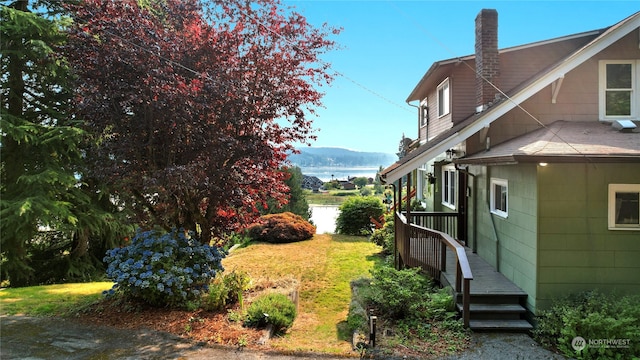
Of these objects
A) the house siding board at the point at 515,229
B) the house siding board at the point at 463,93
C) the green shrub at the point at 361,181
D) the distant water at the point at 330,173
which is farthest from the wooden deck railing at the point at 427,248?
the green shrub at the point at 361,181

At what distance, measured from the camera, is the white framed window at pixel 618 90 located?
28.3 ft

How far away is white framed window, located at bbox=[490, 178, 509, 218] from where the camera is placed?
8180mm

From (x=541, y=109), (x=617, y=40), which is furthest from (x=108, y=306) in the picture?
(x=617, y=40)

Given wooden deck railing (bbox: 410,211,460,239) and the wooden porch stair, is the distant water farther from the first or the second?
the wooden porch stair

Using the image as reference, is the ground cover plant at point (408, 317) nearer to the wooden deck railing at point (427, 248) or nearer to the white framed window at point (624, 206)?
the wooden deck railing at point (427, 248)

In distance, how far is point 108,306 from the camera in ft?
23.7

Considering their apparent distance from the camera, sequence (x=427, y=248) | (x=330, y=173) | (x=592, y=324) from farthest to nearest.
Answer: (x=330, y=173)
(x=427, y=248)
(x=592, y=324)

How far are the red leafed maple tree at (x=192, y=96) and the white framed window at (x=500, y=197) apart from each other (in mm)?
4629

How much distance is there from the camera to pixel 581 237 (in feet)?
21.2

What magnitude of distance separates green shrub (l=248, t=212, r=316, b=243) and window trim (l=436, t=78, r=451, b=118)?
8.25 metres

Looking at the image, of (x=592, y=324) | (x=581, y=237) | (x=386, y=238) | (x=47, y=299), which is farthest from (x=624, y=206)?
(x=47, y=299)

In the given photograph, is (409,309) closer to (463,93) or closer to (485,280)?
(485,280)

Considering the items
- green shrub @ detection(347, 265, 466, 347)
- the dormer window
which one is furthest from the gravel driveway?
the dormer window

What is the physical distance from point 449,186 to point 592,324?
25.3 feet
